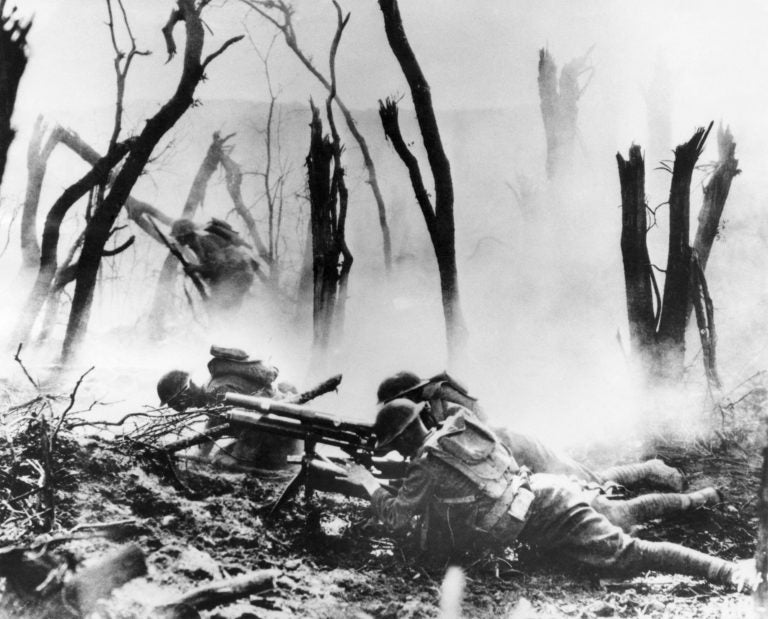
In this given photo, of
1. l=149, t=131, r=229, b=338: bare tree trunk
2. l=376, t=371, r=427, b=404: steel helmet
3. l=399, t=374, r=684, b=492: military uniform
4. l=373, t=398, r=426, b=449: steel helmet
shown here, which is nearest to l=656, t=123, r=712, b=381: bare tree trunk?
l=399, t=374, r=684, b=492: military uniform

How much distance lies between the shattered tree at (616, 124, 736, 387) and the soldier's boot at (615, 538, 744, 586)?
129 inches

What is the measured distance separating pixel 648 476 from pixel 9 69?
891 cm

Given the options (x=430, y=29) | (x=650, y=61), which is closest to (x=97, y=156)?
(x=430, y=29)

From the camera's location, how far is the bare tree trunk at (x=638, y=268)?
6.50 metres

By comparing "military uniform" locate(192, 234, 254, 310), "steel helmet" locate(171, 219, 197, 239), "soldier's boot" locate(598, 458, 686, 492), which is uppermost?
"steel helmet" locate(171, 219, 197, 239)

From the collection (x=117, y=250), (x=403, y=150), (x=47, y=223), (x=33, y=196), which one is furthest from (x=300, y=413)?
(x=33, y=196)

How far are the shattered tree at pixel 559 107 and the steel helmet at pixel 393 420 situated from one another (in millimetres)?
7461

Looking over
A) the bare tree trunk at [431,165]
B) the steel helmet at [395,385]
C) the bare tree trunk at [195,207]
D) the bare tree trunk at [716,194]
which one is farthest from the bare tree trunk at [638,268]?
the bare tree trunk at [195,207]

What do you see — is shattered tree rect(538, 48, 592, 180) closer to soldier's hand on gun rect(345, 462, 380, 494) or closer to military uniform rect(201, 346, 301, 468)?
military uniform rect(201, 346, 301, 468)

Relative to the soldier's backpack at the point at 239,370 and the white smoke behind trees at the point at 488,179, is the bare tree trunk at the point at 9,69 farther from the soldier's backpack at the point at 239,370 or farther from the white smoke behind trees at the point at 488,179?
the soldier's backpack at the point at 239,370

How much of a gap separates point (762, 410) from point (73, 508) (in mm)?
7502

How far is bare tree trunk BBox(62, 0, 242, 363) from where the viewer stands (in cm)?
738

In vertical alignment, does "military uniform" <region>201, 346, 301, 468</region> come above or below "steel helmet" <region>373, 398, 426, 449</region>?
below

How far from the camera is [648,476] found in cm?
505
